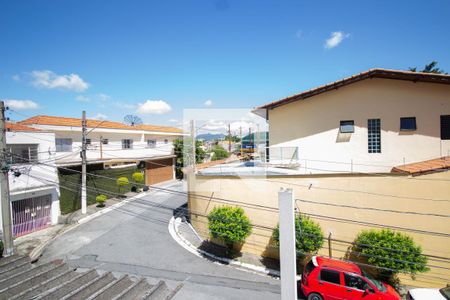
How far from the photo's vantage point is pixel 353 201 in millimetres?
12305

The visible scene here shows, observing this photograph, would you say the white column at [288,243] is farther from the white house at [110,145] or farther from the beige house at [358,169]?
the white house at [110,145]

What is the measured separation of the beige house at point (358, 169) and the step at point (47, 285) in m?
7.39

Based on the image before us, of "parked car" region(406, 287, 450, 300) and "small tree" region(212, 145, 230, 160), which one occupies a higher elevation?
"small tree" region(212, 145, 230, 160)

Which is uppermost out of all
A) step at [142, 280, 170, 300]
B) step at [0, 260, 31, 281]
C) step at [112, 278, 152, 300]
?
step at [0, 260, 31, 281]

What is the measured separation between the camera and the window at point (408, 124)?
49.8ft

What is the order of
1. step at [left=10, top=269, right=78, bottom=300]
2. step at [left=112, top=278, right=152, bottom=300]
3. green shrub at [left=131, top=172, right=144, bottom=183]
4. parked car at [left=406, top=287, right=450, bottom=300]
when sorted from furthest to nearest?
green shrub at [left=131, top=172, right=144, bottom=183], parked car at [left=406, top=287, right=450, bottom=300], step at [left=112, top=278, right=152, bottom=300], step at [left=10, top=269, right=78, bottom=300]

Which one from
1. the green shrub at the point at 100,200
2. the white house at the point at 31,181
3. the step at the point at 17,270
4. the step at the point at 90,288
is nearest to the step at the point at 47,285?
the step at the point at 90,288

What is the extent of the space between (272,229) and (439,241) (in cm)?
787

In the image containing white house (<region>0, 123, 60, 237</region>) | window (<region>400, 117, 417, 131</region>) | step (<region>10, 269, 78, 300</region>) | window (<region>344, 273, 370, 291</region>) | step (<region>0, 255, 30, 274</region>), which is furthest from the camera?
white house (<region>0, 123, 60, 237</region>)

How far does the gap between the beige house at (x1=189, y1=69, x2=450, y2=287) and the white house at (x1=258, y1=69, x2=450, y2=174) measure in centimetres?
6

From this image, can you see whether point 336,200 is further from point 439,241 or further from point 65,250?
point 65,250

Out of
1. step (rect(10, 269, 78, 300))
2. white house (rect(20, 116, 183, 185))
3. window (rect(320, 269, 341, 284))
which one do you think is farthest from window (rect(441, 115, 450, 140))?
white house (rect(20, 116, 183, 185))

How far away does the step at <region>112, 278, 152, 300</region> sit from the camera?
7438mm

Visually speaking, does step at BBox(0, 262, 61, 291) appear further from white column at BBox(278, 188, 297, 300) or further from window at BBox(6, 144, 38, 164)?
window at BBox(6, 144, 38, 164)
